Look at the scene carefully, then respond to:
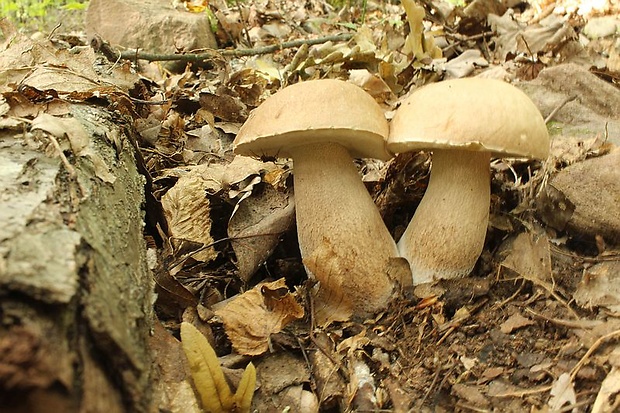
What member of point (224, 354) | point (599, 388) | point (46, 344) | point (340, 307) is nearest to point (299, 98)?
point (340, 307)

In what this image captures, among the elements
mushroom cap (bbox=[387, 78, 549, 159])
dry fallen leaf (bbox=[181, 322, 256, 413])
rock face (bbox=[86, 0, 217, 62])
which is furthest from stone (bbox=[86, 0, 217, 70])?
dry fallen leaf (bbox=[181, 322, 256, 413])

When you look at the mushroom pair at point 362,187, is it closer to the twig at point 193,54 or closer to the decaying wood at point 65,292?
the decaying wood at point 65,292

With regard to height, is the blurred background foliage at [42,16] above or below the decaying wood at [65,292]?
below

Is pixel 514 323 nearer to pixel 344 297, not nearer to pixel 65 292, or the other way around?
pixel 344 297

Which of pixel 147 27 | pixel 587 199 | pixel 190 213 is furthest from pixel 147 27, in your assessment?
pixel 587 199

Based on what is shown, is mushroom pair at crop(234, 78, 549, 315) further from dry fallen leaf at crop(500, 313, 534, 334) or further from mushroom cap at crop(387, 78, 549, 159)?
dry fallen leaf at crop(500, 313, 534, 334)

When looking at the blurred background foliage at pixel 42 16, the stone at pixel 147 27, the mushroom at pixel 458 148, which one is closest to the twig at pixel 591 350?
the mushroom at pixel 458 148
